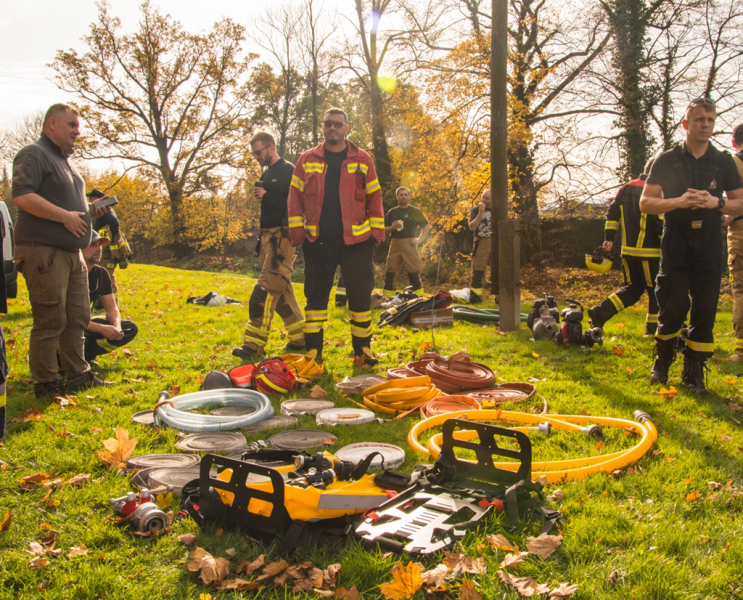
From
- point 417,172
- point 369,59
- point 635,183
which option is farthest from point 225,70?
point 635,183

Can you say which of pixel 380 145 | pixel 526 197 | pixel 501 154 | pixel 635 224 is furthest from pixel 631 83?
pixel 635 224

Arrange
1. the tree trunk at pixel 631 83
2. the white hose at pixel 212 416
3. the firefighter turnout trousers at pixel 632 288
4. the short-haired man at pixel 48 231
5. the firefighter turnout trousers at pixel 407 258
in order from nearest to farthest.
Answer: the white hose at pixel 212 416 < the short-haired man at pixel 48 231 < the firefighter turnout trousers at pixel 632 288 < the firefighter turnout trousers at pixel 407 258 < the tree trunk at pixel 631 83

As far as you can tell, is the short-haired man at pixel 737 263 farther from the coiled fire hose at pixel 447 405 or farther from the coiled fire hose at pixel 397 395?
the coiled fire hose at pixel 397 395

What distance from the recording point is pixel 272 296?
696 cm

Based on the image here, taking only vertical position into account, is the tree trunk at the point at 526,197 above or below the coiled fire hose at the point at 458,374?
above

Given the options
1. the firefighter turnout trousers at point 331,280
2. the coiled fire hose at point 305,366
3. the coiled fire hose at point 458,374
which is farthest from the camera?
the firefighter turnout trousers at point 331,280

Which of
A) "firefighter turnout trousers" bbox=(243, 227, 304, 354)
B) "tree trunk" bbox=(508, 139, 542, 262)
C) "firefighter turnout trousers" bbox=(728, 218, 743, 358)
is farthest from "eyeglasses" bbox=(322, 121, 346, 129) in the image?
"tree trunk" bbox=(508, 139, 542, 262)

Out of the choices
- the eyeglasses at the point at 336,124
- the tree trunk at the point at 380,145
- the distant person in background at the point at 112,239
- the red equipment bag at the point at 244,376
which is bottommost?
the red equipment bag at the point at 244,376

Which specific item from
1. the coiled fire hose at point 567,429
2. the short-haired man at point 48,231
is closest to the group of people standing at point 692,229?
the coiled fire hose at point 567,429

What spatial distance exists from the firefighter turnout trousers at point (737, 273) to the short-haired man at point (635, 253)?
0.75 meters

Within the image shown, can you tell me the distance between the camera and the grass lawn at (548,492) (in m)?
2.32

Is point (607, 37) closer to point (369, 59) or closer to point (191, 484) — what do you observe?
point (369, 59)

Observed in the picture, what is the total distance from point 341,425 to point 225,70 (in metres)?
35.6

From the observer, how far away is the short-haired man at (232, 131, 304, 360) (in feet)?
22.5
